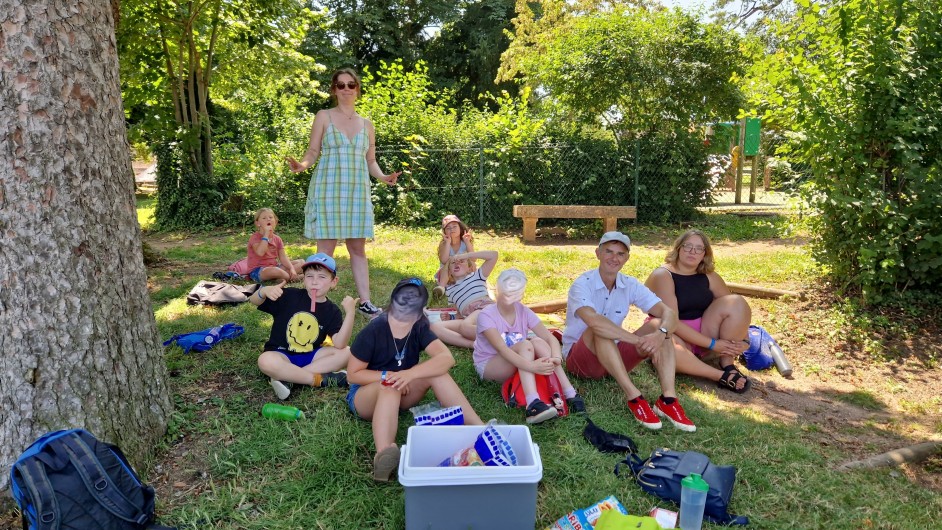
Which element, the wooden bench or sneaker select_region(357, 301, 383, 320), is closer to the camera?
sneaker select_region(357, 301, 383, 320)

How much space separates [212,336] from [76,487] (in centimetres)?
239

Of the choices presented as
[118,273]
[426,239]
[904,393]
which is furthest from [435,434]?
[426,239]

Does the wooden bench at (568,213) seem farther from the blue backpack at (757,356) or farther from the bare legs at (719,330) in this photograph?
the bare legs at (719,330)

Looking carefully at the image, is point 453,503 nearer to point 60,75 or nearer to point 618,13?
point 60,75

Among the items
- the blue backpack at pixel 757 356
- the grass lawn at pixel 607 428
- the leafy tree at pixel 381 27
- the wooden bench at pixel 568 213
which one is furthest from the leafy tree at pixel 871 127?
the leafy tree at pixel 381 27

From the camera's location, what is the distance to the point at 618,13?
39.0 feet

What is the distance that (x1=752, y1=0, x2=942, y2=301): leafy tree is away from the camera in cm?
529

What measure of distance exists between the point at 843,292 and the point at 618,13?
7.77 meters

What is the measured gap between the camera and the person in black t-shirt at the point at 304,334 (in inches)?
153

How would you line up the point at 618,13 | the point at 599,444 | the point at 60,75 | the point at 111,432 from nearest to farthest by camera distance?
1. the point at 60,75
2. the point at 111,432
3. the point at 599,444
4. the point at 618,13

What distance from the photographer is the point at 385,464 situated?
9.68 ft

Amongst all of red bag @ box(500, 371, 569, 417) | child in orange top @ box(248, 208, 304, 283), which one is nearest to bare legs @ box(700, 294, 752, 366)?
red bag @ box(500, 371, 569, 417)

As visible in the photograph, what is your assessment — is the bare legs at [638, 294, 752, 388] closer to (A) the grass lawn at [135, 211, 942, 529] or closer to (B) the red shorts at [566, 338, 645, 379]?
(A) the grass lawn at [135, 211, 942, 529]

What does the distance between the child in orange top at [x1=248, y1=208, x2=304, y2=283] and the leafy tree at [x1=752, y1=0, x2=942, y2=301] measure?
17.0 feet
